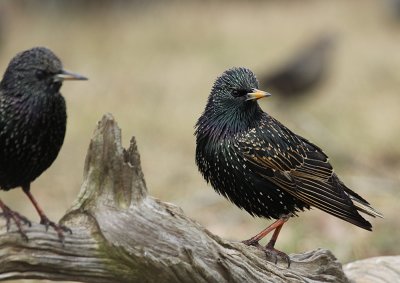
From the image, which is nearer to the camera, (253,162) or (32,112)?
(32,112)

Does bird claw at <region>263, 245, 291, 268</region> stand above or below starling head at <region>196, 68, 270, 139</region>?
below

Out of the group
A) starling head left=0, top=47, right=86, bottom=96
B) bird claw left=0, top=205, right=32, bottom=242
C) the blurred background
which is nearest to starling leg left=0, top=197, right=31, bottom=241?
bird claw left=0, top=205, right=32, bottom=242

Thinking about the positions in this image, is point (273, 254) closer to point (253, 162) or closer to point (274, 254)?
point (274, 254)

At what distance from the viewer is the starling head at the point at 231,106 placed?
13.8ft

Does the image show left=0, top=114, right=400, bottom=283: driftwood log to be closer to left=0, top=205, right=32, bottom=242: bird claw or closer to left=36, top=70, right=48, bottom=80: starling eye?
left=0, top=205, right=32, bottom=242: bird claw

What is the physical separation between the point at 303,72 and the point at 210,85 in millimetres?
1596

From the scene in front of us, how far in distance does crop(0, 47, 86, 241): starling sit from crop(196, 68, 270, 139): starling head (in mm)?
802

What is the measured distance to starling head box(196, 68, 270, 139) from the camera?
420 cm

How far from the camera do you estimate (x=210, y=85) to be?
40.2ft

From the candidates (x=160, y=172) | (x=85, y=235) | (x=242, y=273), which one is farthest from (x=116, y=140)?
(x=160, y=172)

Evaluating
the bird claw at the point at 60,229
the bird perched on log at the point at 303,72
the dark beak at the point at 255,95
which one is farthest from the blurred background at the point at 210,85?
the bird claw at the point at 60,229

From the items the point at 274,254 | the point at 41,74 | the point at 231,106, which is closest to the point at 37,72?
the point at 41,74

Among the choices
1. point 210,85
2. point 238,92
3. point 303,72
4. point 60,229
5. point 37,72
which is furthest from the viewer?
point 210,85

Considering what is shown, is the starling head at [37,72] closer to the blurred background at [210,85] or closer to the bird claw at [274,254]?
the bird claw at [274,254]
